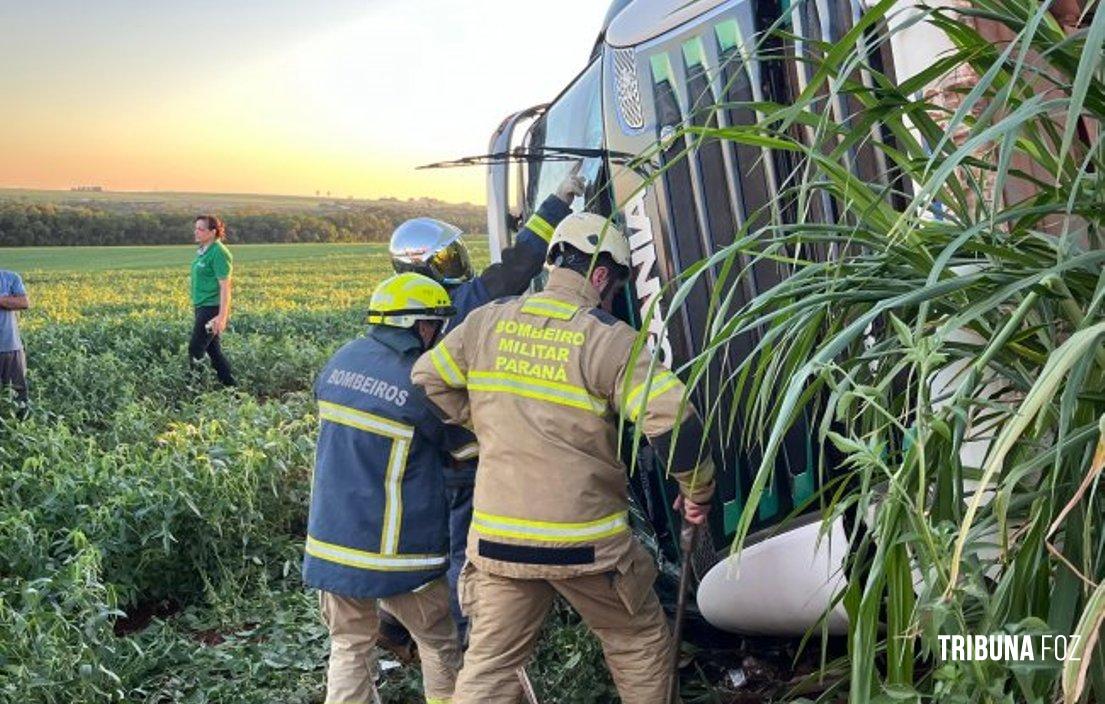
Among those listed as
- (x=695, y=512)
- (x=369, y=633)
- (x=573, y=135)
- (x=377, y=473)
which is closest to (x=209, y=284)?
(x=573, y=135)

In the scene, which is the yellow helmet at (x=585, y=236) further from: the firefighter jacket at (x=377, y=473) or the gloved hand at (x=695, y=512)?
the gloved hand at (x=695, y=512)

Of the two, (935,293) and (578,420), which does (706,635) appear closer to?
(578,420)

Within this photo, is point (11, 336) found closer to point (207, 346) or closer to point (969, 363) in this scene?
point (207, 346)

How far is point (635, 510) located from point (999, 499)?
282cm

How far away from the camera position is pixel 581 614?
392cm

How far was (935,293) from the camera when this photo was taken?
2025mm

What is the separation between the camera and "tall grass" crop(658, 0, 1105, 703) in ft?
6.29

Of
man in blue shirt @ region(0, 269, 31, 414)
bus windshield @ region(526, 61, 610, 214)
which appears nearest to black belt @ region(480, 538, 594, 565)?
bus windshield @ region(526, 61, 610, 214)

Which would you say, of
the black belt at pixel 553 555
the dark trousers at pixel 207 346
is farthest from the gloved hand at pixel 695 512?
the dark trousers at pixel 207 346

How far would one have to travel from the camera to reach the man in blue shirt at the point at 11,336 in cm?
916

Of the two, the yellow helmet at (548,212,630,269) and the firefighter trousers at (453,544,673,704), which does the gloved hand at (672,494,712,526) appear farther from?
the yellow helmet at (548,212,630,269)

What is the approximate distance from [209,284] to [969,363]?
9.62m

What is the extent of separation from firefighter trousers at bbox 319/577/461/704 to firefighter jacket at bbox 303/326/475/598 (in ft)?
0.57

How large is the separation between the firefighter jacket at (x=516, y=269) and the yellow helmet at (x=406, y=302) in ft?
1.78
